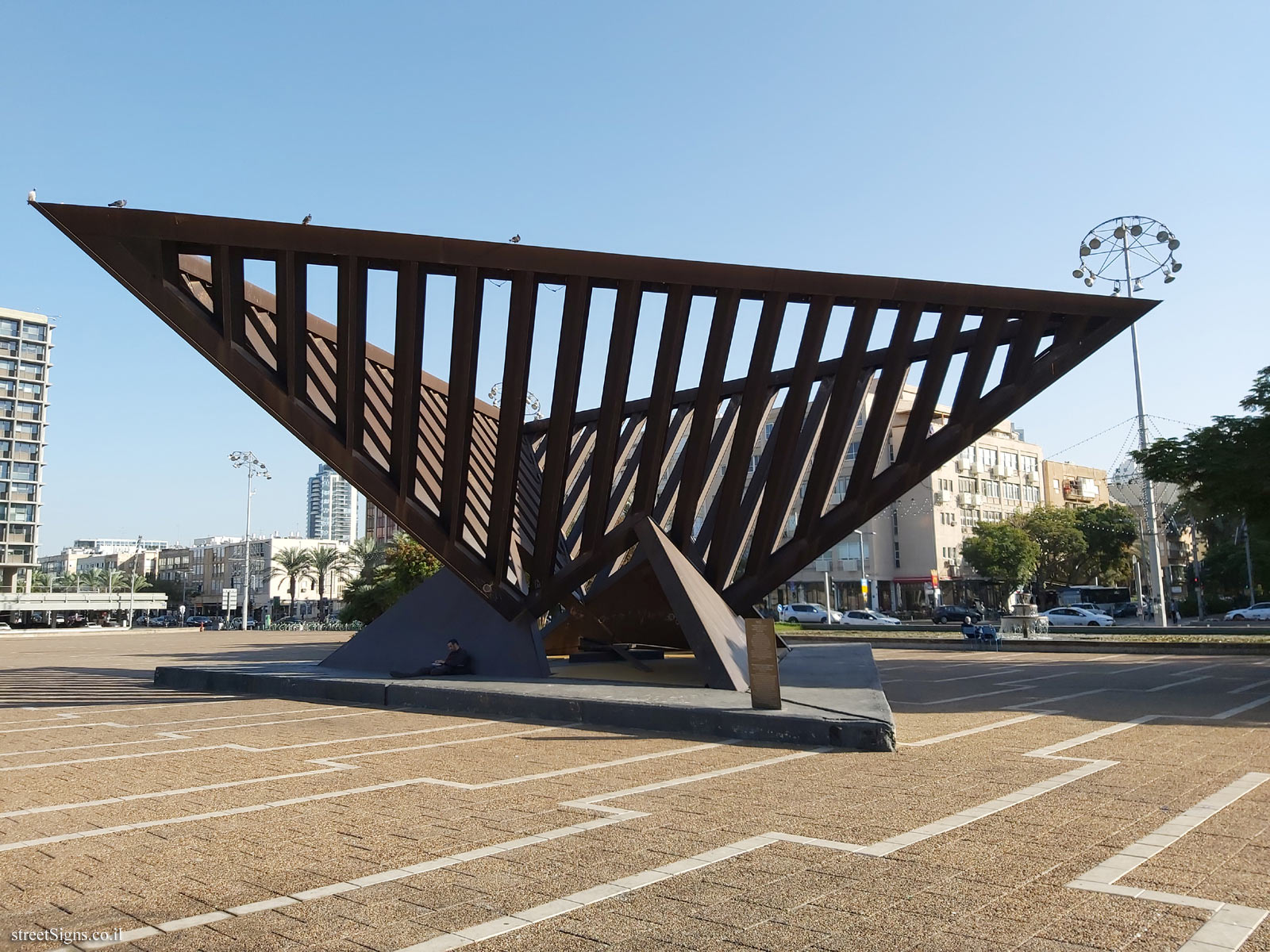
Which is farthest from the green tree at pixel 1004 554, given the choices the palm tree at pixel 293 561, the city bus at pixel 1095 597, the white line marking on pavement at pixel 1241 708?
the palm tree at pixel 293 561

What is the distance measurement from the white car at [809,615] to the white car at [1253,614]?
71.3ft

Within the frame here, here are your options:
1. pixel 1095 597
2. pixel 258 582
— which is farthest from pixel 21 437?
pixel 1095 597

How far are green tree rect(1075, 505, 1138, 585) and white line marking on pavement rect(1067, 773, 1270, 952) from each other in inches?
2803

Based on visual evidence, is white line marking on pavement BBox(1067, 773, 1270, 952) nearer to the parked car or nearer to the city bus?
the parked car

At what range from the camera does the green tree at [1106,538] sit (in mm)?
72312

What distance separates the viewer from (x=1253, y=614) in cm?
5184

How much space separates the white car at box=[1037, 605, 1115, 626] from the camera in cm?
4809

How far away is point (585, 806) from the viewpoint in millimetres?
7199

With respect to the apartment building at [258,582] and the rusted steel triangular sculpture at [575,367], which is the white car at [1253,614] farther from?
the apartment building at [258,582]

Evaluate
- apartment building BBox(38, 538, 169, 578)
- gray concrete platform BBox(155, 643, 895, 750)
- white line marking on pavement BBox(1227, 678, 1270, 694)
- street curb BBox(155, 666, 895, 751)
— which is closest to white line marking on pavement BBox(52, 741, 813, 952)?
street curb BBox(155, 666, 895, 751)

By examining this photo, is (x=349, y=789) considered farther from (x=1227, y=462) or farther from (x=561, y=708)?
(x=1227, y=462)

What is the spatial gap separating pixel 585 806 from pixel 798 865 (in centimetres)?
225

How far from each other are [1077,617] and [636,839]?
1931 inches

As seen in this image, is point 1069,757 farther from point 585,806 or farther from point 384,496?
point 384,496
